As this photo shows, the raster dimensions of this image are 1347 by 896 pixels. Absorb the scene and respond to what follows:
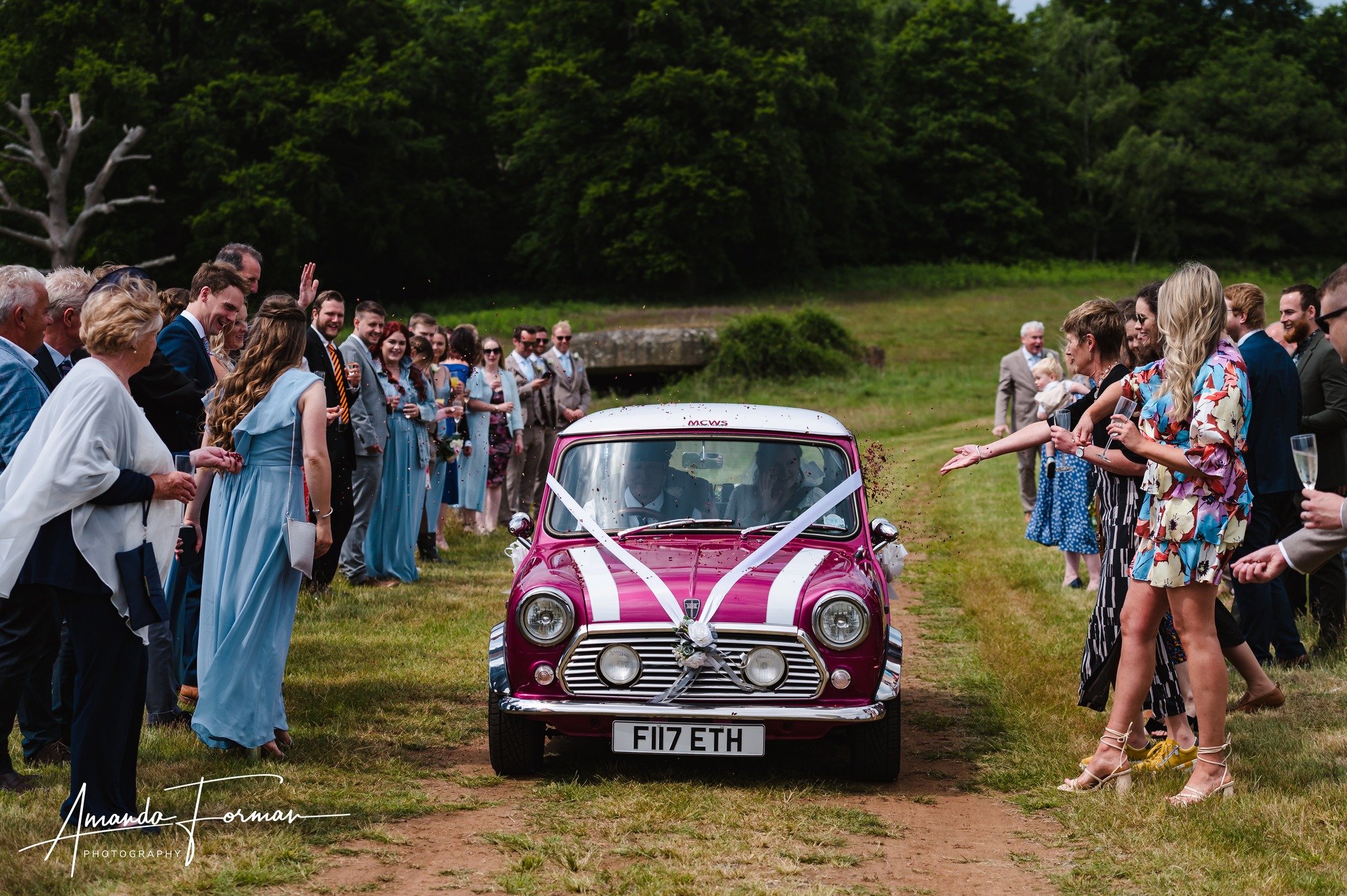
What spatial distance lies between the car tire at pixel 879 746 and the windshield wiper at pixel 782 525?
1.11 meters

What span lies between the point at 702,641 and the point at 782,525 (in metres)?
1.22

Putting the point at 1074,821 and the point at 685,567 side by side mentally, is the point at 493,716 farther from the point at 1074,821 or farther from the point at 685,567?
the point at 1074,821

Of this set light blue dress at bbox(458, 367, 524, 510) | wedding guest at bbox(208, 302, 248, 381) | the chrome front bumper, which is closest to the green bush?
light blue dress at bbox(458, 367, 524, 510)

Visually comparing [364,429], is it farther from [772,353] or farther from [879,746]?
[772,353]

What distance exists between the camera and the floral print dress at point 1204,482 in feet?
19.6

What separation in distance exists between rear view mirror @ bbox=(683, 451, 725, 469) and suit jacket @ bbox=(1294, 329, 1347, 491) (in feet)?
12.7

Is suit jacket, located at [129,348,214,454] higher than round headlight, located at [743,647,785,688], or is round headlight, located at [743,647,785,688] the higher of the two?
suit jacket, located at [129,348,214,454]

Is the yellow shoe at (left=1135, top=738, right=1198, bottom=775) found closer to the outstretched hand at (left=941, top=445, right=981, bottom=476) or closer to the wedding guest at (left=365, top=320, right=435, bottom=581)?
the outstretched hand at (left=941, top=445, right=981, bottom=476)

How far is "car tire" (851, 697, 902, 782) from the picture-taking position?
21.7 ft

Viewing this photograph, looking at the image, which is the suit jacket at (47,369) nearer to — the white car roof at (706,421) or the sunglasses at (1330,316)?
the white car roof at (706,421)

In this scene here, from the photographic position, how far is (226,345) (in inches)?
330

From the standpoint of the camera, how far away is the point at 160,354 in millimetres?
7094

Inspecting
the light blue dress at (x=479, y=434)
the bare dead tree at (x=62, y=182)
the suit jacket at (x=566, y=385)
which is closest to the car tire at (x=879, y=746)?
the light blue dress at (x=479, y=434)

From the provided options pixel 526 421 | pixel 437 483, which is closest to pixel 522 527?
pixel 437 483
